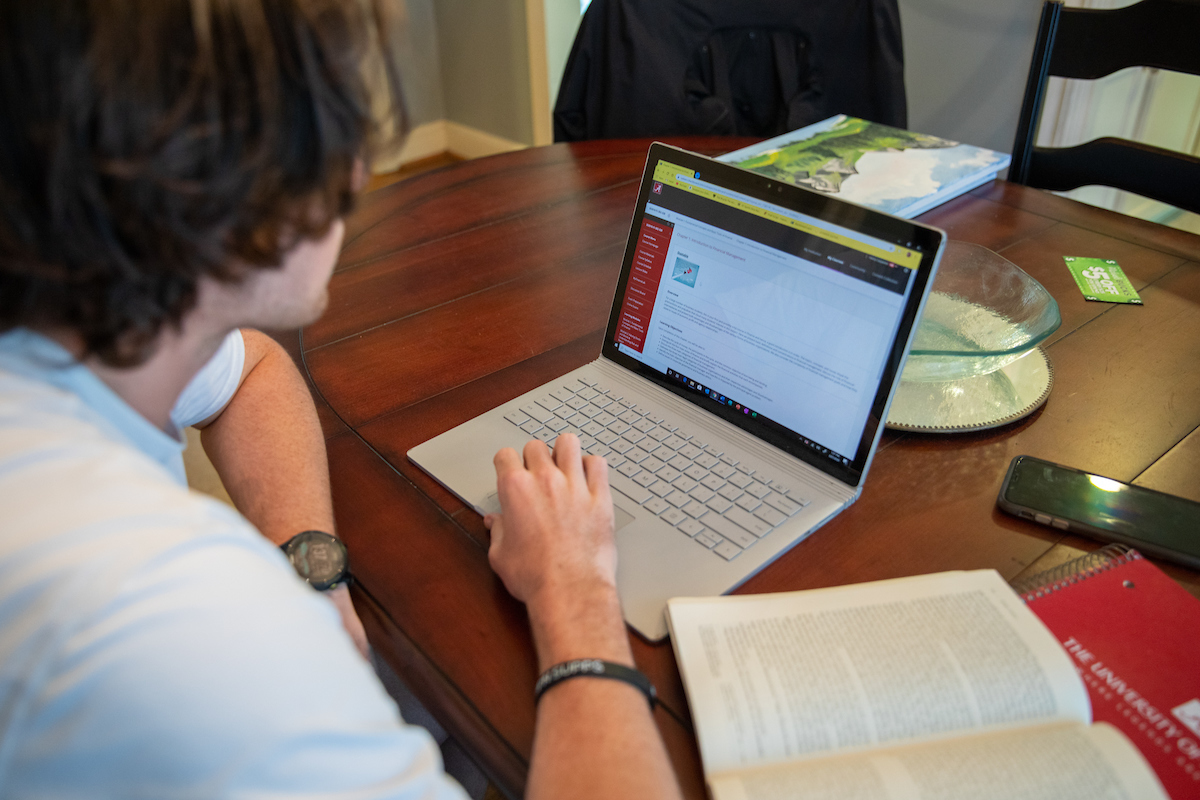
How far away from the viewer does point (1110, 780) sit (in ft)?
1.65

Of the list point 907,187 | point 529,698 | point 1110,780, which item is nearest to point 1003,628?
point 1110,780

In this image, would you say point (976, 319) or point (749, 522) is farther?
point (976, 319)

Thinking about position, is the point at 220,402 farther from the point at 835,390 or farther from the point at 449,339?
the point at 835,390

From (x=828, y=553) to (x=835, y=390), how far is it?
0.49 ft

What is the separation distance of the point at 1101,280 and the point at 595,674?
0.95 meters

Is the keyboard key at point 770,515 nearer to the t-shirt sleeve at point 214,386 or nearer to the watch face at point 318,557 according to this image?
the watch face at point 318,557

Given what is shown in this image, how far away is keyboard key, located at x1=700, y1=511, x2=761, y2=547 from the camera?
0.72 m

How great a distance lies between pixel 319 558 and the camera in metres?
0.72

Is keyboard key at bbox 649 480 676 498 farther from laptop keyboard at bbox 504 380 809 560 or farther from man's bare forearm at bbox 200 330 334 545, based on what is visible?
man's bare forearm at bbox 200 330 334 545

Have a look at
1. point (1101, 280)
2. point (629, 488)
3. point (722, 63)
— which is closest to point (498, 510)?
point (629, 488)

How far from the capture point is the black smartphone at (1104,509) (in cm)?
71

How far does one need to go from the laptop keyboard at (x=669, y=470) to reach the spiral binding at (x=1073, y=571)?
0.19m

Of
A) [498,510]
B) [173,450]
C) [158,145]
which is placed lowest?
[498,510]

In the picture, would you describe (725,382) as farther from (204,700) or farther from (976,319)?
(204,700)
